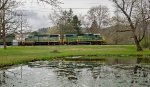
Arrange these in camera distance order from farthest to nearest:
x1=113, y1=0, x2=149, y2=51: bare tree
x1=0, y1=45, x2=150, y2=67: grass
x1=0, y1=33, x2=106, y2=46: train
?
x1=0, y1=33, x2=106, y2=46: train
x1=113, y1=0, x2=149, y2=51: bare tree
x1=0, y1=45, x2=150, y2=67: grass

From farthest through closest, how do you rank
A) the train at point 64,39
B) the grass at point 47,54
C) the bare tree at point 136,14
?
the train at point 64,39, the bare tree at point 136,14, the grass at point 47,54

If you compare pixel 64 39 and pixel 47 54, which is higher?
pixel 64 39

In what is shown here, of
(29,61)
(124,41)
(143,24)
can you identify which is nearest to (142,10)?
(143,24)

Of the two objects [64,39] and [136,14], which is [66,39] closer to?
[64,39]

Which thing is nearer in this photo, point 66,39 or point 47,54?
point 47,54

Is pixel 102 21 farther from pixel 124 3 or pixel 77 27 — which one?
pixel 124 3

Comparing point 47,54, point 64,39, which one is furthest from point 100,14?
point 47,54

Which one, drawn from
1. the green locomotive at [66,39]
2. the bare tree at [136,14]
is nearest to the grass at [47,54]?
the bare tree at [136,14]

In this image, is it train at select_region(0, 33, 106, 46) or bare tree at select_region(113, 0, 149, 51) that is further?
train at select_region(0, 33, 106, 46)

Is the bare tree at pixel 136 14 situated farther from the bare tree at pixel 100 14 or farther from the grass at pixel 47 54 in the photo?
the bare tree at pixel 100 14

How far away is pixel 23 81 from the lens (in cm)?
1852

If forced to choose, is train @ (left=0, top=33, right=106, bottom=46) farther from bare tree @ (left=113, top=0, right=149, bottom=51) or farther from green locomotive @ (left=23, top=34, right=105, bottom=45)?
bare tree @ (left=113, top=0, right=149, bottom=51)

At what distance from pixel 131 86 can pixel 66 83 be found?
A: 3325mm

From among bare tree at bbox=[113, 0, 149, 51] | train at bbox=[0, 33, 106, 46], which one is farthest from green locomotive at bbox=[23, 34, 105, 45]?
bare tree at bbox=[113, 0, 149, 51]
